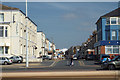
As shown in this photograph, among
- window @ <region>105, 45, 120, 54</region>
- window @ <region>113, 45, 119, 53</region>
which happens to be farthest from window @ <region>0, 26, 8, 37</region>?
window @ <region>113, 45, 119, 53</region>

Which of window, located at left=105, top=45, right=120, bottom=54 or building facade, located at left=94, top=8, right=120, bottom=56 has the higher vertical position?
building facade, located at left=94, top=8, right=120, bottom=56

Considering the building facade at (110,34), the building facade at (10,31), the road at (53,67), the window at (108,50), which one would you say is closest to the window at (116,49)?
the building facade at (110,34)

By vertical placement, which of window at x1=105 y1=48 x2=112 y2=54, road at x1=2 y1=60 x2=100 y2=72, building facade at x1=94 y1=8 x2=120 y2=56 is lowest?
road at x1=2 y1=60 x2=100 y2=72

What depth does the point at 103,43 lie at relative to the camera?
50.7 meters

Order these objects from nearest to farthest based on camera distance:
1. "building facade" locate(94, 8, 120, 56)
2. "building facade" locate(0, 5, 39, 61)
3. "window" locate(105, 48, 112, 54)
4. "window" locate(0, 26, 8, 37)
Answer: "window" locate(0, 26, 8, 37), "building facade" locate(0, 5, 39, 61), "building facade" locate(94, 8, 120, 56), "window" locate(105, 48, 112, 54)

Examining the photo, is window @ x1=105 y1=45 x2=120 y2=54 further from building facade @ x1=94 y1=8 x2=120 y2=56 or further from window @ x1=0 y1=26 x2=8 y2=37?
window @ x1=0 y1=26 x2=8 y2=37

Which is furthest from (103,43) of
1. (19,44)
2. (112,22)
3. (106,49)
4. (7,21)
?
(7,21)

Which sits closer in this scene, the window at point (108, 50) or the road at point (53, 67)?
the road at point (53, 67)

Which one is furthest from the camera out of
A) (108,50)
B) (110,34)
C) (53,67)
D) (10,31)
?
(108,50)

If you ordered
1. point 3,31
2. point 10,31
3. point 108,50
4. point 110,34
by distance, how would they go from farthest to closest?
1. point 108,50
2. point 110,34
3. point 10,31
4. point 3,31

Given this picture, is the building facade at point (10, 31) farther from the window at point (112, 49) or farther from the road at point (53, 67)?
the window at point (112, 49)

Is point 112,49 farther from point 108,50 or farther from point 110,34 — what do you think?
point 110,34

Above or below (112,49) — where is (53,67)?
below

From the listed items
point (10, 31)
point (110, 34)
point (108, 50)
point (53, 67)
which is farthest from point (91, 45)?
point (53, 67)
